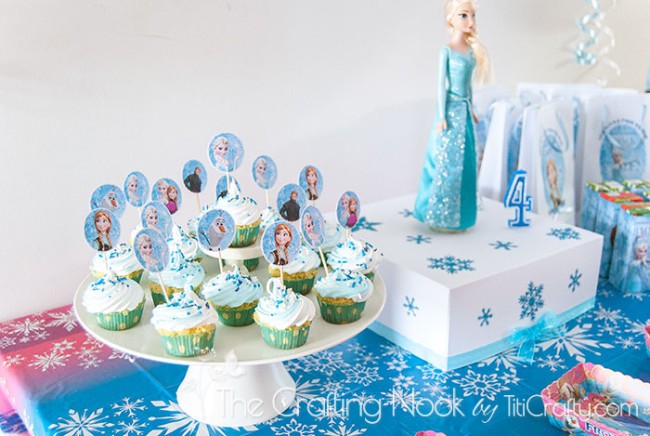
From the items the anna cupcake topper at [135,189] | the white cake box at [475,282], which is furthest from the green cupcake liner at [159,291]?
the white cake box at [475,282]

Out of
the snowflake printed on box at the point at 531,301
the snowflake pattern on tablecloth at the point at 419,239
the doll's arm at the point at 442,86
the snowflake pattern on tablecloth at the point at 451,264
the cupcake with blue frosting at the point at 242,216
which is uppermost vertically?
the doll's arm at the point at 442,86

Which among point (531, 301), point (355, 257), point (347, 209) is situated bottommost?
point (531, 301)

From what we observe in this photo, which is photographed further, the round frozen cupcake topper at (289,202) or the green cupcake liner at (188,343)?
the round frozen cupcake topper at (289,202)

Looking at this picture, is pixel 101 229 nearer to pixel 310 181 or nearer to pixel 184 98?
pixel 310 181

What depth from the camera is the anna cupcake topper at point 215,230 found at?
1.38 metres

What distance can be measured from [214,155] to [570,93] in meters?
1.62

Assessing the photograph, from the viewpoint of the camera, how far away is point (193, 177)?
1.72 metres

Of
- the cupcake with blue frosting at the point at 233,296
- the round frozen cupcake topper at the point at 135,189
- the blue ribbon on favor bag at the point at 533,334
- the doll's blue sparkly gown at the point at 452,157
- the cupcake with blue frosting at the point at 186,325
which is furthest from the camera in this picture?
the doll's blue sparkly gown at the point at 452,157

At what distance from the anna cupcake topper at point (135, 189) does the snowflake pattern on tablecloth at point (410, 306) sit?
71 cm

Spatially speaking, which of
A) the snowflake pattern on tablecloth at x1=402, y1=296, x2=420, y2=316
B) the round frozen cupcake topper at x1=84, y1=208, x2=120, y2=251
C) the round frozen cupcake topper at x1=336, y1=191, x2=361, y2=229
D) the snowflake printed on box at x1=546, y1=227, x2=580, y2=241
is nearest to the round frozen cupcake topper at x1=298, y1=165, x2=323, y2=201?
the round frozen cupcake topper at x1=336, y1=191, x2=361, y2=229

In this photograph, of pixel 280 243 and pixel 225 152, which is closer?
pixel 280 243

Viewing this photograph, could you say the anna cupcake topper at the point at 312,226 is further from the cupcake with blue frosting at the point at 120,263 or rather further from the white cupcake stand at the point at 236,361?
the cupcake with blue frosting at the point at 120,263

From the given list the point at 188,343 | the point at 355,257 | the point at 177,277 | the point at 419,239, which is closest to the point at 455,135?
the point at 419,239

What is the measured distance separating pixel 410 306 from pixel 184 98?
0.97 metres
